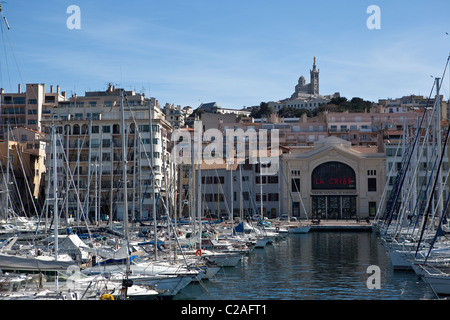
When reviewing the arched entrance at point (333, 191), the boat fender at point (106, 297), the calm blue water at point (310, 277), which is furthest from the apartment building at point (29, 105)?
the boat fender at point (106, 297)

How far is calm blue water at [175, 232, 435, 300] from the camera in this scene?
32969mm

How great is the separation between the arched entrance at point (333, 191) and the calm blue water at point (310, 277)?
104 ft

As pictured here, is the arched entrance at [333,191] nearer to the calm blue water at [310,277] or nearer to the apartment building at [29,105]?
the calm blue water at [310,277]

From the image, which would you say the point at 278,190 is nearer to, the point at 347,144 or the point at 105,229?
the point at 347,144

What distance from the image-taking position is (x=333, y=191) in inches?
3703

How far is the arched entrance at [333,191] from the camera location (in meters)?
93.7

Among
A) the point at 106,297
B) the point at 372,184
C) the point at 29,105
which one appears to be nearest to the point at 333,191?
the point at 372,184

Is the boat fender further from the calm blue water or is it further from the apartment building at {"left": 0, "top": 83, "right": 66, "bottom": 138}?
the apartment building at {"left": 0, "top": 83, "right": 66, "bottom": 138}

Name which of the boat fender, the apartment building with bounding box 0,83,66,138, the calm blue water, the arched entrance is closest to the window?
the arched entrance

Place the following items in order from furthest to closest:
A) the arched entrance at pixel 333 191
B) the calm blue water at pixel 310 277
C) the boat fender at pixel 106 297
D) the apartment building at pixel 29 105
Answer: the apartment building at pixel 29 105
the arched entrance at pixel 333 191
the calm blue water at pixel 310 277
the boat fender at pixel 106 297

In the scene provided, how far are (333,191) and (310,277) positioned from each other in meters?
55.0

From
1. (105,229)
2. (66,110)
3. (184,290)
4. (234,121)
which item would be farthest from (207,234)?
(234,121)
